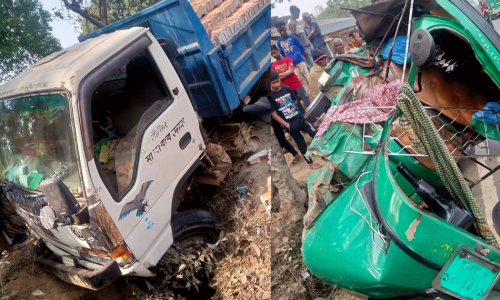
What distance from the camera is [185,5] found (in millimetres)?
3770

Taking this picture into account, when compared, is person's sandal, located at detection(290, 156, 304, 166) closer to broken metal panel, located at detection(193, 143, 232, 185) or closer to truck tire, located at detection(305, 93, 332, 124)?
truck tire, located at detection(305, 93, 332, 124)

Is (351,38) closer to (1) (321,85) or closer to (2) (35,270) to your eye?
(1) (321,85)

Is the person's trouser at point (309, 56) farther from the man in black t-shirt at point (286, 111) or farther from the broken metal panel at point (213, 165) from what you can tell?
the broken metal panel at point (213, 165)

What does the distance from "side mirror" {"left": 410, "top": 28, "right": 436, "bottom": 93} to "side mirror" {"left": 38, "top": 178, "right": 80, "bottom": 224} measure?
2245 mm

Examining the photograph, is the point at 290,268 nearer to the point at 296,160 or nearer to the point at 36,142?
the point at 36,142

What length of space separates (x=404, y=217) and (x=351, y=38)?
4.93 meters

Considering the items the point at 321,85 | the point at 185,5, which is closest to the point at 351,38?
the point at 321,85

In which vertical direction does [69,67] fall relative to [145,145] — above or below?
above

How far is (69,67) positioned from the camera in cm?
282

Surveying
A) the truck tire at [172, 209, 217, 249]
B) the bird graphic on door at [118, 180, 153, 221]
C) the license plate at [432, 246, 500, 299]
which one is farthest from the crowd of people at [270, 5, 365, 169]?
the license plate at [432, 246, 500, 299]

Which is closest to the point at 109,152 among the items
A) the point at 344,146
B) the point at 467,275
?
the point at 344,146

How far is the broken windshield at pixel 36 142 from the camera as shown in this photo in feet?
8.79

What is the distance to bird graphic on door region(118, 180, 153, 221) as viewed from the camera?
272cm

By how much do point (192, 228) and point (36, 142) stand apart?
1479 mm
